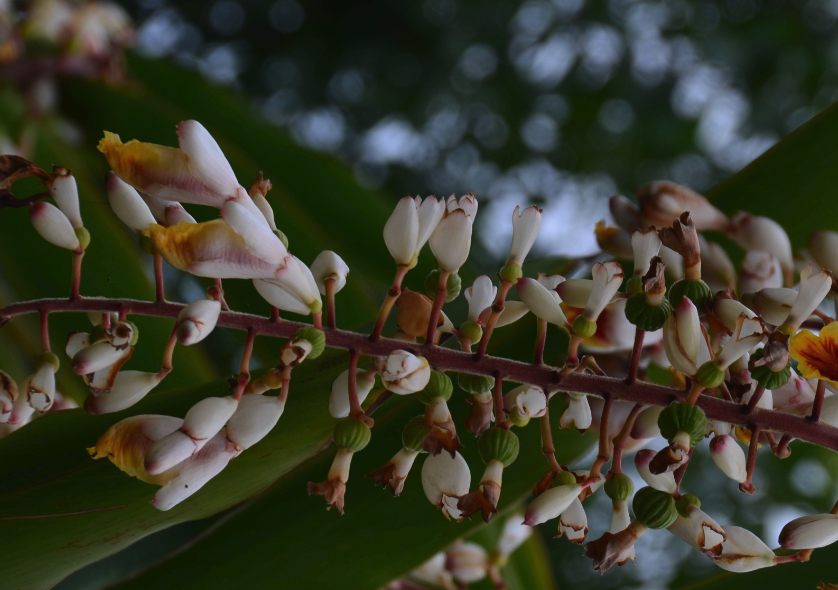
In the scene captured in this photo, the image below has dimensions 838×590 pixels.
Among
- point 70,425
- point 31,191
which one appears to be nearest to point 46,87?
point 31,191

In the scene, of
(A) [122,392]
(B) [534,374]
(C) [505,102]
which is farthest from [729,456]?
(C) [505,102]

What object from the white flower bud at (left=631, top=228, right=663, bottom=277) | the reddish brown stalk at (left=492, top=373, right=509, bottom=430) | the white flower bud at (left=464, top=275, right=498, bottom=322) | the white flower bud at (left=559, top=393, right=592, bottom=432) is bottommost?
the white flower bud at (left=559, top=393, right=592, bottom=432)

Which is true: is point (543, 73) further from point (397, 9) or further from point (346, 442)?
point (346, 442)

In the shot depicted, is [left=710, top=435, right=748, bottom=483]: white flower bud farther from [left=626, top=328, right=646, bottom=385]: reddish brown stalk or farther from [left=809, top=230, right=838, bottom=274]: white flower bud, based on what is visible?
[left=809, top=230, right=838, bottom=274]: white flower bud

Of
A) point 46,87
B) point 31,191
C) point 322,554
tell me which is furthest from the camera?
point 46,87

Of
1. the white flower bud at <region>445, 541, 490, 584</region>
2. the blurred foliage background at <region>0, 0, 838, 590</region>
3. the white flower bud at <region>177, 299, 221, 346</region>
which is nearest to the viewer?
the white flower bud at <region>177, 299, 221, 346</region>

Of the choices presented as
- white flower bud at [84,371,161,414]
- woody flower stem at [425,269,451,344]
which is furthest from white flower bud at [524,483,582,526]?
white flower bud at [84,371,161,414]

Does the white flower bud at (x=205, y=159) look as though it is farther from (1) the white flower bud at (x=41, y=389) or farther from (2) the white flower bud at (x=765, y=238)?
(2) the white flower bud at (x=765, y=238)
